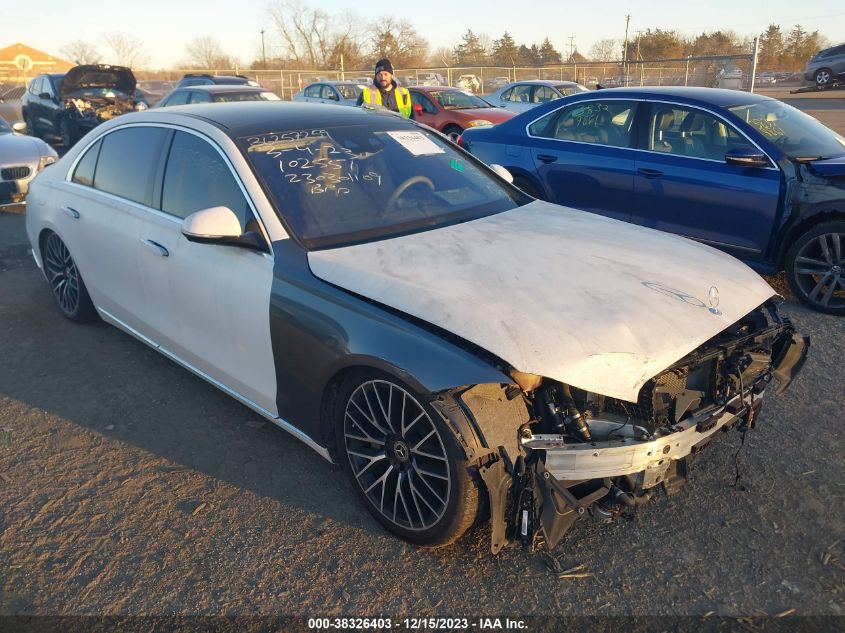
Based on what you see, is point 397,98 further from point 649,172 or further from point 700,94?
point 700,94

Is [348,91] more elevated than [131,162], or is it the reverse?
[348,91]

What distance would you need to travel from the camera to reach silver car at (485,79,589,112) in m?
17.3

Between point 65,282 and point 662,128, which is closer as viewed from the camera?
→ point 65,282

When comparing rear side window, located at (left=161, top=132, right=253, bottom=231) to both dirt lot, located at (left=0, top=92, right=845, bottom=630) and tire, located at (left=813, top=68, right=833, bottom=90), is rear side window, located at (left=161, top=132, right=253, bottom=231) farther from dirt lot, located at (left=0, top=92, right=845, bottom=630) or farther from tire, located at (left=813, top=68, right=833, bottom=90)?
tire, located at (left=813, top=68, right=833, bottom=90)

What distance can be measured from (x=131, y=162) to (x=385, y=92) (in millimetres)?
4327

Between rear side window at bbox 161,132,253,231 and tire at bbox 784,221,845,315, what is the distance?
4.28 metres

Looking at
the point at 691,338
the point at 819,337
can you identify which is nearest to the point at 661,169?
the point at 819,337

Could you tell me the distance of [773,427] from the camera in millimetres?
3678

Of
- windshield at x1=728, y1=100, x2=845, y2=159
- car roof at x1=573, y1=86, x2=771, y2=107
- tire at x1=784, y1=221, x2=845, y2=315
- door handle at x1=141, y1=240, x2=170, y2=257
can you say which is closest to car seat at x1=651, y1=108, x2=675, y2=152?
car roof at x1=573, y1=86, x2=771, y2=107

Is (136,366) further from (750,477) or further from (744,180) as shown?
(744,180)

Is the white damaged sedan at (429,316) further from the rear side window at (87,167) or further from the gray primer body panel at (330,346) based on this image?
the rear side window at (87,167)

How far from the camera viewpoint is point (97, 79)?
49.9ft

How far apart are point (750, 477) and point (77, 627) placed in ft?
9.52

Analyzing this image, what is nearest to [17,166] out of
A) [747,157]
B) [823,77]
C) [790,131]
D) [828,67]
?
[747,157]
